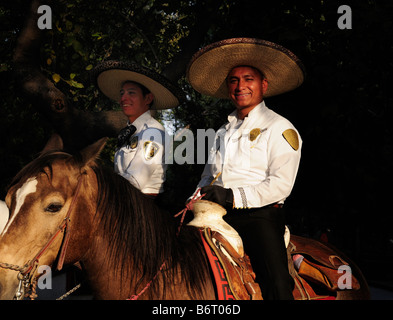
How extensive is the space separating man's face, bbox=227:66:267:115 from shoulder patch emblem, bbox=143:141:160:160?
0.92 meters

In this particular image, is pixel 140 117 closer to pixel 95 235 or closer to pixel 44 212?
pixel 95 235

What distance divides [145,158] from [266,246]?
1.55 metres

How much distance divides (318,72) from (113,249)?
5400 mm

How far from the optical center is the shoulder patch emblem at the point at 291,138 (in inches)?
146

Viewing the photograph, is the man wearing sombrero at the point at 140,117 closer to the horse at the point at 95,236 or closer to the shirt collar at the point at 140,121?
the shirt collar at the point at 140,121

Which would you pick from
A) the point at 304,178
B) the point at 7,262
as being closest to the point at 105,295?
the point at 7,262

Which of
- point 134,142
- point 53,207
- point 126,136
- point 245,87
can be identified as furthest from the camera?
point 126,136

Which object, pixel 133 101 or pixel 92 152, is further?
pixel 133 101

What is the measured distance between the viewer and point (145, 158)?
14.2 ft

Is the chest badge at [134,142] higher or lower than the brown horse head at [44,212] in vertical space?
higher

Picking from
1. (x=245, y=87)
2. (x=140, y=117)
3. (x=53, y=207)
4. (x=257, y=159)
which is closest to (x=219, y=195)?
(x=257, y=159)

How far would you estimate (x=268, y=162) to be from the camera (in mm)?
3785

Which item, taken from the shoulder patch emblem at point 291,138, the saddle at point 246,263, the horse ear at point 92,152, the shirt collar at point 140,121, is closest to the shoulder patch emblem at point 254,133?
the shoulder patch emblem at point 291,138

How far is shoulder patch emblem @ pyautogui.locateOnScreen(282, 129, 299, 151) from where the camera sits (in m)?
3.72
